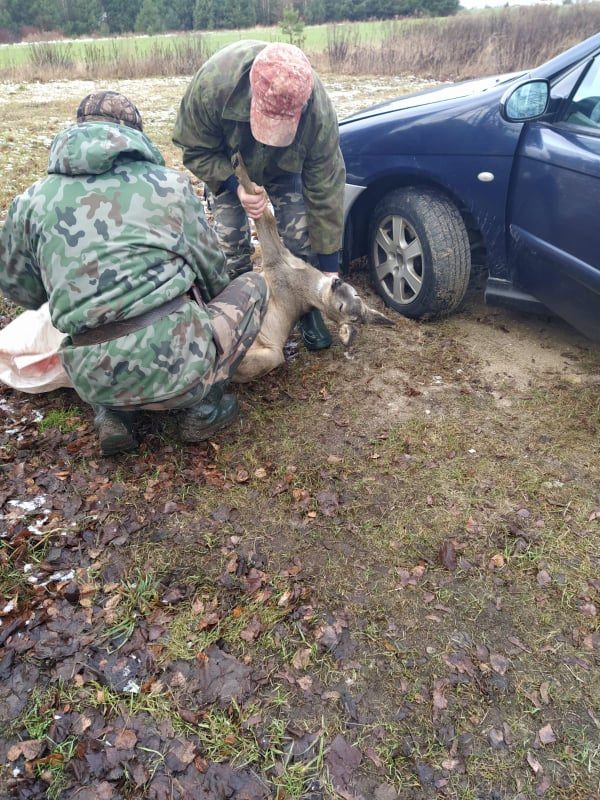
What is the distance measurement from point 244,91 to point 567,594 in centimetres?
299

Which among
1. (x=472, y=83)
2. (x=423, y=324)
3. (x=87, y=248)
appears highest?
(x=472, y=83)

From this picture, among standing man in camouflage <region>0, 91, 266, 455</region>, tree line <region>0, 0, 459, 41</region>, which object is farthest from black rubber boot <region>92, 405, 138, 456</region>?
tree line <region>0, 0, 459, 41</region>

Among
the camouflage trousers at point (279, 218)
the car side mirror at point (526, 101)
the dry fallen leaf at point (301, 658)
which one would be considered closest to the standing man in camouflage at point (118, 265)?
the camouflage trousers at point (279, 218)

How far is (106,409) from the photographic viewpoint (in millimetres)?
3242

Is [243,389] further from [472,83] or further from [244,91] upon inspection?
[472,83]

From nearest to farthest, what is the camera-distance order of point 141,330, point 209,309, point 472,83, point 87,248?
point 87,248 < point 141,330 < point 209,309 < point 472,83

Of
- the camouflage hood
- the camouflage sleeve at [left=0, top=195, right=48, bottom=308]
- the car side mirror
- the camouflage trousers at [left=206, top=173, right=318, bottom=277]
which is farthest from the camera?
the camouflage trousers at [left=206, top=173, right=318, bottom=277]

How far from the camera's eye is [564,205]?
10.9 feet

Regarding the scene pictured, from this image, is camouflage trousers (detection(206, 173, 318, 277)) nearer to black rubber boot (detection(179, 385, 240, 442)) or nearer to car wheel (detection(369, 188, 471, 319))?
car wheel (detection(369, 188, 471, 319))

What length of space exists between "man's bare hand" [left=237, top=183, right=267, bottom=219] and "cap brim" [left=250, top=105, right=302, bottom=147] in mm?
425

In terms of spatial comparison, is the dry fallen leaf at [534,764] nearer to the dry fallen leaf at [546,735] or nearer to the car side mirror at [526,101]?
the dry fallen leaf at [546,735]

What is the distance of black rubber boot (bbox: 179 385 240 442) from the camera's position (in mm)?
3289

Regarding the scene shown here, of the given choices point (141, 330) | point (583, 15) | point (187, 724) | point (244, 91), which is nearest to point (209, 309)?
point (141, 330)

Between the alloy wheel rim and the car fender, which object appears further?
the alloy wheel rim
